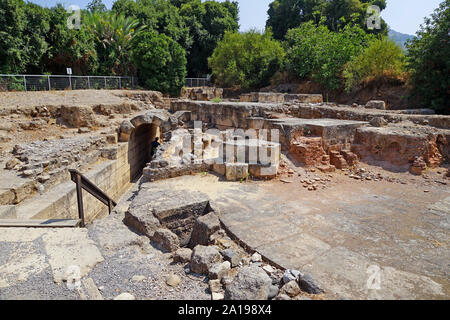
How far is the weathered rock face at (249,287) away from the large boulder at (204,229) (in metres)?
1.34

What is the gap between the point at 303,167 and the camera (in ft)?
22.3

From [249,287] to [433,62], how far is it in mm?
12578

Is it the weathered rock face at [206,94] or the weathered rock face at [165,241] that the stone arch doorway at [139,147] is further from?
the weathered rock face at [165,241]

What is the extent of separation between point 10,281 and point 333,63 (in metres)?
17.2

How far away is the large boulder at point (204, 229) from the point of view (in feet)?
13.0

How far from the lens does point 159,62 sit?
2078cm

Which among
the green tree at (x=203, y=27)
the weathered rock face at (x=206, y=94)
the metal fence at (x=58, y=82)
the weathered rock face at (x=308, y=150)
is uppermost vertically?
the green tree at (x=203, y=27)

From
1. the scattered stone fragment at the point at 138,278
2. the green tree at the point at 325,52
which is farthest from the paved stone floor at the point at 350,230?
the green tree at the point at 325,52

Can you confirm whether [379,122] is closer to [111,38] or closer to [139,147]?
[139,147]

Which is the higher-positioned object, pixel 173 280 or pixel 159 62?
pixel 159 62

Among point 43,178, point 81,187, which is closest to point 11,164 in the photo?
point 43,178

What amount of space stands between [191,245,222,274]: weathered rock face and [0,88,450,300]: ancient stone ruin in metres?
0.01
